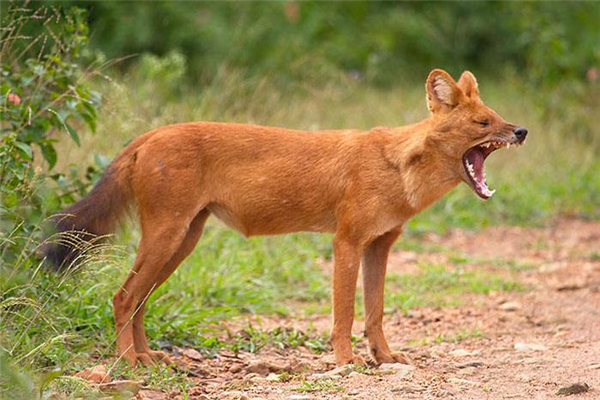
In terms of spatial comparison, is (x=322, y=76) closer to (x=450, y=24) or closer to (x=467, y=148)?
(x=450, y=24)

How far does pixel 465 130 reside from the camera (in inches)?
237

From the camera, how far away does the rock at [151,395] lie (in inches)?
196

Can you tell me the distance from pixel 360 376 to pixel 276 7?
36.6 feet

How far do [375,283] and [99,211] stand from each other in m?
1.71

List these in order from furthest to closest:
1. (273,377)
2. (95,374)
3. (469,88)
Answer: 1. (469,88)
2. (273,377)
3. (95,374)

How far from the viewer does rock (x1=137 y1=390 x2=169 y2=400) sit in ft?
16.4

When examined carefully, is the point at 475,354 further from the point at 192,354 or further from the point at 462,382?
the point at 192,354

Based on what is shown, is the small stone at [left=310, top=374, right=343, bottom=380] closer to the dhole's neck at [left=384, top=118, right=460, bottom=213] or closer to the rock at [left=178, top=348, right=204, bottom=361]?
the rock at [left=178, top=348, right=204, bottom=361]

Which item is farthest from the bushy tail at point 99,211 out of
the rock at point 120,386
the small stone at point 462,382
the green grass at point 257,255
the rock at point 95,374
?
the small stone at point 462,382

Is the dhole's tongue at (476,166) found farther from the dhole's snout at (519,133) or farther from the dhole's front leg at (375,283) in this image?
the dhole's front leg at (375,283)

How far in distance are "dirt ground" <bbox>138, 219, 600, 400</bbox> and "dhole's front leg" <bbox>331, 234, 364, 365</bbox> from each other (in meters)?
0.20

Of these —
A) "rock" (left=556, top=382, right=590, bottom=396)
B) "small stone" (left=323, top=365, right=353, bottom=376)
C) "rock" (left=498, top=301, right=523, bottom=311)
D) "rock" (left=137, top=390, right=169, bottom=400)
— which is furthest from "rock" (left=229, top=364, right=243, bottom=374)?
"rock" (left=498, top=301, right=523, bottom=311)

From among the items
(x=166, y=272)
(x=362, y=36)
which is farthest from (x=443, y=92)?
(x=362, y=36)

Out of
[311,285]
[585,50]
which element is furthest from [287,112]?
[585,50]
